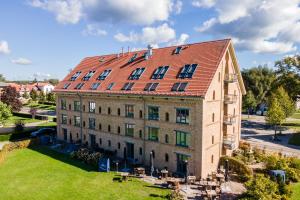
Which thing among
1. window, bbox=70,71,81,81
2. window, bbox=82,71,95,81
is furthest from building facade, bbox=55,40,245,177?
window, bbox=70,71,81,81

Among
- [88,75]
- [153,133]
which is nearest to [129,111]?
[153,133]

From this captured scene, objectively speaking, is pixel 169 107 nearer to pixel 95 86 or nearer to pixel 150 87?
pixel 150 87

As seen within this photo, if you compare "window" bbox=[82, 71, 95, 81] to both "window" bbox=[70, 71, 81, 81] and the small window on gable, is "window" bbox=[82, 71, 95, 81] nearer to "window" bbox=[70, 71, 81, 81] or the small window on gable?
"window" bbox=[70, 71, 81, 81]

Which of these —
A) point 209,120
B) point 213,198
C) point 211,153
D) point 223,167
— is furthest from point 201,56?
point 213,198

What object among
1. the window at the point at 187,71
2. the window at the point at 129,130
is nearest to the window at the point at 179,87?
the window at the point at 187,71

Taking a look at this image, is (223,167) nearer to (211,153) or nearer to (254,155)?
(211,153)
